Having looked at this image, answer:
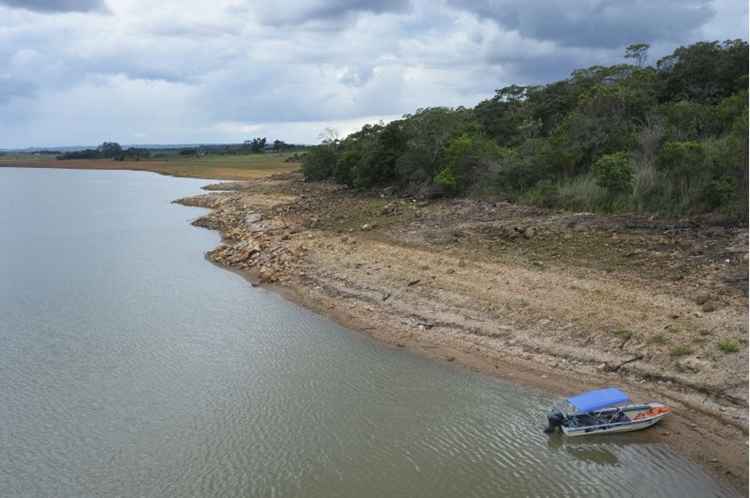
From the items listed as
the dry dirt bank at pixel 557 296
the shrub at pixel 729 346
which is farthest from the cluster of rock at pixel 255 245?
the shrub at pixel 729 346

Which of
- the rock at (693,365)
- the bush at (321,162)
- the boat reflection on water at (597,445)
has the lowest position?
the boat reflection on water at (597,445)

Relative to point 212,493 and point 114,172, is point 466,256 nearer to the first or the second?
point 212,493

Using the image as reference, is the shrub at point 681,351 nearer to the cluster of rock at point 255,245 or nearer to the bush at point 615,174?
the bush at point 615,174

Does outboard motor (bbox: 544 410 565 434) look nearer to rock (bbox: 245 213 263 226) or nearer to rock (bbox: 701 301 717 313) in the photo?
rock (bbox: 701 301 717 313)

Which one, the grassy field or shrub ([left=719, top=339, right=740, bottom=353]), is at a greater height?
the grassy field

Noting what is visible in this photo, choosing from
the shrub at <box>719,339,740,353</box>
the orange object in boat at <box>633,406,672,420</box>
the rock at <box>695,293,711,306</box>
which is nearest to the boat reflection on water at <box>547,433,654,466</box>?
the orange object in boat at <box>633,406,672,420</box>

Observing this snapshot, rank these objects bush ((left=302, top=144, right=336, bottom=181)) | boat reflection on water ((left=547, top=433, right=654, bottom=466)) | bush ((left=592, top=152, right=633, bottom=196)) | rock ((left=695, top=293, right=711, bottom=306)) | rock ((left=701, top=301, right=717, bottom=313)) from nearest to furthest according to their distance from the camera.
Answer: boat reflection on water ((left=547, top=433, right=654, bottom=466)) → rock ((left=701, top=301, right=717, bottom=313)) → rock ((left=695, top=293, right=711, bottom=306)) → bush ((left=592, top=152, right=633, bottom=196)) → bush ((left=302, top=144, right=336, bottom=181))

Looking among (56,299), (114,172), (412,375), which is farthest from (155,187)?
(412,375)
